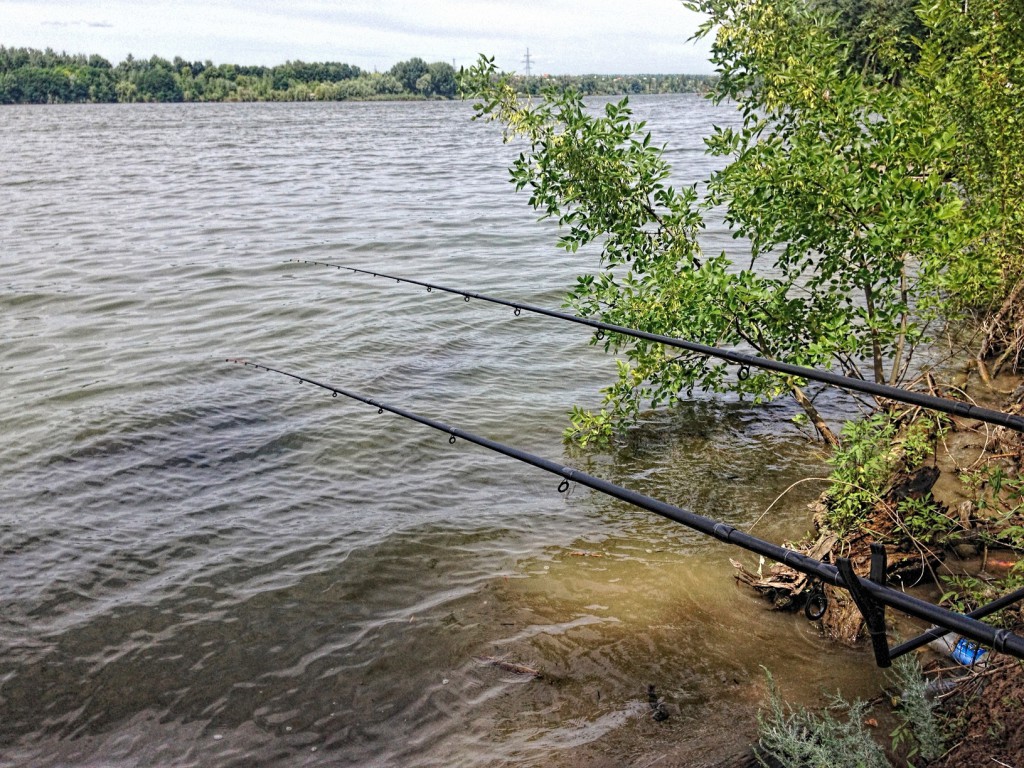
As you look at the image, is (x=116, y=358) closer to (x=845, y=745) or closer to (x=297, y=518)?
(x=297, y=518)

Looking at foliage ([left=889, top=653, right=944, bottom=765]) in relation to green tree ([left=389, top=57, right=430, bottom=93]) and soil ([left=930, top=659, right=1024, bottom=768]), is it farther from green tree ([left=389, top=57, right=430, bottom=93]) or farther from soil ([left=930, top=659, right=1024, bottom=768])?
green tree ([left=389, top=57, right=430, bottom=93])

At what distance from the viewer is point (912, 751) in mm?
3816

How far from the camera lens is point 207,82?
132875 mm

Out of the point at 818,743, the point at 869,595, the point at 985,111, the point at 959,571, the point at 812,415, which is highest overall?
the point at 985,111

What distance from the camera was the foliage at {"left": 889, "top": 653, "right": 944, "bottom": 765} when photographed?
387 centimetres

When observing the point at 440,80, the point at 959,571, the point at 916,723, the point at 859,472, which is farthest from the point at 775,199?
the point at 440,80

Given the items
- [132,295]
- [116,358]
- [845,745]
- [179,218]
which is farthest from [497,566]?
[179,218]

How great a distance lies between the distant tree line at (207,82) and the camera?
12800 centimetres

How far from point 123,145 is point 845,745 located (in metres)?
50.8

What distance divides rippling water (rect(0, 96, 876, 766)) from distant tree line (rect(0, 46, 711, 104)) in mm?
117964

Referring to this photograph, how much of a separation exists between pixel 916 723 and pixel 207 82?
Answer: 144m

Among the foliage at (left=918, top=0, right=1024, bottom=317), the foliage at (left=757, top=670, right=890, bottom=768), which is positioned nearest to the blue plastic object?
the foliage at (left=757, top=670, right=890, bottom=768)

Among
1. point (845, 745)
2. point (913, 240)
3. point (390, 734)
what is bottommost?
point (390, 734)

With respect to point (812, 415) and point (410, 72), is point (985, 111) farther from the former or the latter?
point (410, 72)
